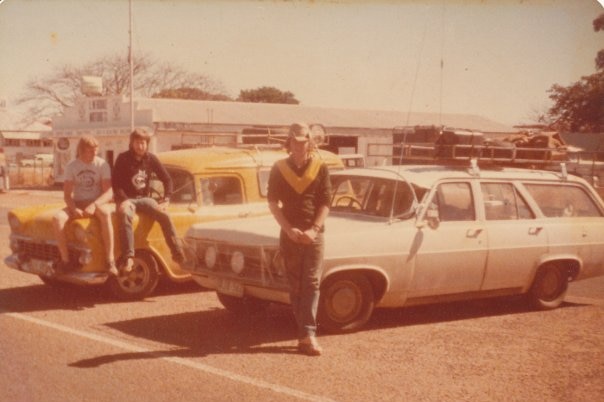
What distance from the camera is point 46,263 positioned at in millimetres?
8781

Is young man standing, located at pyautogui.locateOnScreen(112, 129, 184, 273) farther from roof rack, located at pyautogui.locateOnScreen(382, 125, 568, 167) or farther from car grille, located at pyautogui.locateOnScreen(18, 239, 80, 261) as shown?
roof rack, located at pyautogui.locateOnScreen(382, 125, 568, 167)

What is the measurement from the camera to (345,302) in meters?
7.40

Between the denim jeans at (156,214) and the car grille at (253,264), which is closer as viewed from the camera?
the car grille at (253,264)

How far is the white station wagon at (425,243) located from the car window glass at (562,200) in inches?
0.5

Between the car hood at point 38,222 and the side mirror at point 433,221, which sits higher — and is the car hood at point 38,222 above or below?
A: below

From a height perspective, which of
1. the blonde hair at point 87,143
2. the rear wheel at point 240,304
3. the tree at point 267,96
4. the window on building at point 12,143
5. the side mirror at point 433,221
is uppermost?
the tree at point 267,96

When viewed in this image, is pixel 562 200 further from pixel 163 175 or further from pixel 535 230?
pixel 163 175

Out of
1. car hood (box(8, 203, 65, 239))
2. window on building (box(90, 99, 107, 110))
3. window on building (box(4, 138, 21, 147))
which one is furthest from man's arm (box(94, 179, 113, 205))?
window on building (box(4, 138, 21, 147))

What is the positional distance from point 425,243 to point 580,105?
24.4 metres

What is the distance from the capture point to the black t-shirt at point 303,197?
677 centimetres

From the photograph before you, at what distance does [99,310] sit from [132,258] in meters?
0.68

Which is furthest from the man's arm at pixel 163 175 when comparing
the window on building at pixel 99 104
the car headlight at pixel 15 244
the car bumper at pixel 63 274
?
the window on building at pixel 99 104

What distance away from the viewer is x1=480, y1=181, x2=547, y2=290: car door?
27.2ft

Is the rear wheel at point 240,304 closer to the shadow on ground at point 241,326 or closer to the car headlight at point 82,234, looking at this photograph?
the shadow on ground at point 241,326
